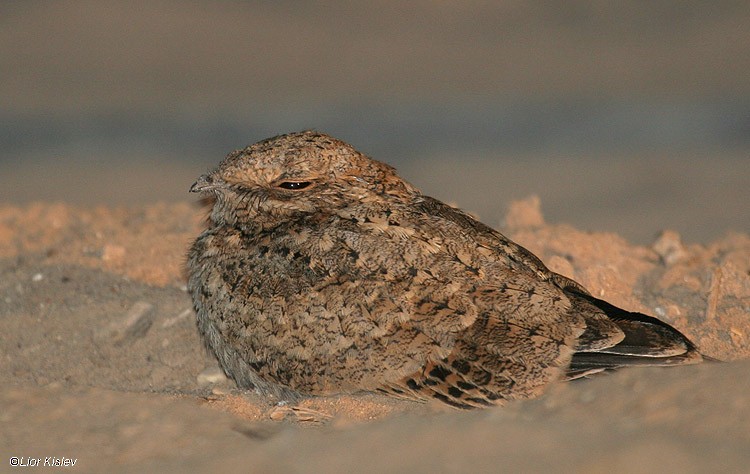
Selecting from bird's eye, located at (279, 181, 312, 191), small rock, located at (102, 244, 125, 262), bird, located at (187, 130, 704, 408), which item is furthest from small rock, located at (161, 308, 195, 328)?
bird's eye, located at (279, 181, 312, 191)

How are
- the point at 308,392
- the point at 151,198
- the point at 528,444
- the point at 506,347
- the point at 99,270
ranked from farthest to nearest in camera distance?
the point at 151,198, the point at 99,270, the point at 308,392, the point at 506,347, the point at 528,444

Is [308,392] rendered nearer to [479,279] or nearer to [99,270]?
[479,279]

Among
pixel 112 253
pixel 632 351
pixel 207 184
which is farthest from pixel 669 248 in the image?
pixel 112 253

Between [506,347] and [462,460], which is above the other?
[506,347]

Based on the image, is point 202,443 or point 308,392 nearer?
point 202,443

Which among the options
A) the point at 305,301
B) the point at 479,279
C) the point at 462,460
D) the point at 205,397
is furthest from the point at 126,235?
the point at 462,460

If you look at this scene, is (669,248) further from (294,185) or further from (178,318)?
(178,318)
